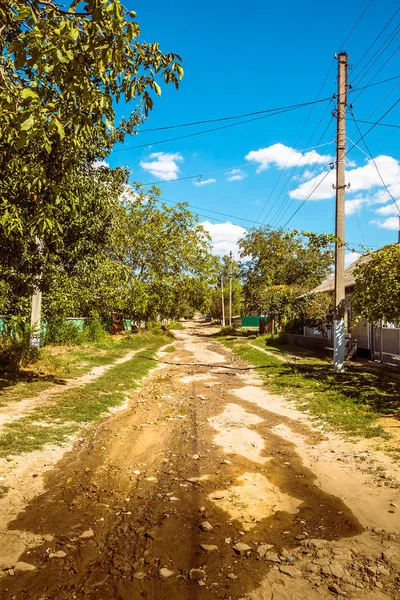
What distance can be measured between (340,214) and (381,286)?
173 inches

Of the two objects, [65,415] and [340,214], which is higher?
[340,214]

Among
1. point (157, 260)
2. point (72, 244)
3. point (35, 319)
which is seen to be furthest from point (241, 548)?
point (157, 260)

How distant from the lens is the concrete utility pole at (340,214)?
14.7 metres

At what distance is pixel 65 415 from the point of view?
833 cm

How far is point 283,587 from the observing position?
3.13 meters

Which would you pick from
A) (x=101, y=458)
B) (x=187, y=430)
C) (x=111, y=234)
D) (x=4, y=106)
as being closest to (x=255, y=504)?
(x=101, y=458)

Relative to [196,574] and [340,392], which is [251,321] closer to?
[340,392]

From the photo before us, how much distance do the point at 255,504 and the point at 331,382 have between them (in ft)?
30.2

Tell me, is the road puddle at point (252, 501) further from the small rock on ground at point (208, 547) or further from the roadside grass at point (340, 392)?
the roadside grass at point (340, 392)

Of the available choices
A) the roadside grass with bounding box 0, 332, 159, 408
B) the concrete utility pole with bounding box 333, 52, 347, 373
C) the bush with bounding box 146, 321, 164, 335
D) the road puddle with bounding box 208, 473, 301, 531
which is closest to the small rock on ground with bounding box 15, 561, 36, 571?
the road puddle with bounding box 208, 473, 301, 531

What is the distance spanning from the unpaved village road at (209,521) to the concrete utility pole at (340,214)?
24.7 ft

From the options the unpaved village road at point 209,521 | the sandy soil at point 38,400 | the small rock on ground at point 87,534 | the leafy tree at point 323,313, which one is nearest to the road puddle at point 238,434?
the unpaved village road at point 209,521

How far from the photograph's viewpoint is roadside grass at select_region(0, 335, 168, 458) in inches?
257

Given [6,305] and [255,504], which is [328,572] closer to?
[255,504]
